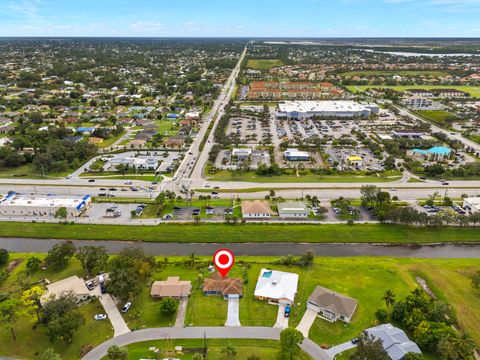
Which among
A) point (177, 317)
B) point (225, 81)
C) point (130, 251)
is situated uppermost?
point (225, 81)

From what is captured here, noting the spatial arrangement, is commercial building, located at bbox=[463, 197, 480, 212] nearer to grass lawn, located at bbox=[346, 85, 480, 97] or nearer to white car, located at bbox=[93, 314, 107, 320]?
white car, located at bbox=[93, 314, 107, 320]

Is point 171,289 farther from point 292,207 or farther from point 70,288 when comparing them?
point 292,207

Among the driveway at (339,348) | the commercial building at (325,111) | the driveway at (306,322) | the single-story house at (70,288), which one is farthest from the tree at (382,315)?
the commercial building at (325,111)

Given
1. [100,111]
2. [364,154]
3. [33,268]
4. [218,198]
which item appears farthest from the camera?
[100,111]

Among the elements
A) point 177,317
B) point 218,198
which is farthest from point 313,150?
point 177,317

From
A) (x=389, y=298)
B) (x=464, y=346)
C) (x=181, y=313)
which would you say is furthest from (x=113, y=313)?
(x=464, y=346)

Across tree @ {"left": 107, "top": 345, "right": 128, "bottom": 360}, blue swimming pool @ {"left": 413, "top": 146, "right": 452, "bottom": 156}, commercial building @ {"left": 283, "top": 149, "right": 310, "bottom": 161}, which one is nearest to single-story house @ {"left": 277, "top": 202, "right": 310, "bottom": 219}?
commercial building @ {"left": 283, "top": 149, "right": 310, "bottom": 161}

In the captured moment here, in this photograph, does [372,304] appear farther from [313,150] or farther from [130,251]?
[313,150]

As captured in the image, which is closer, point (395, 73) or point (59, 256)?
point (59, 256)
